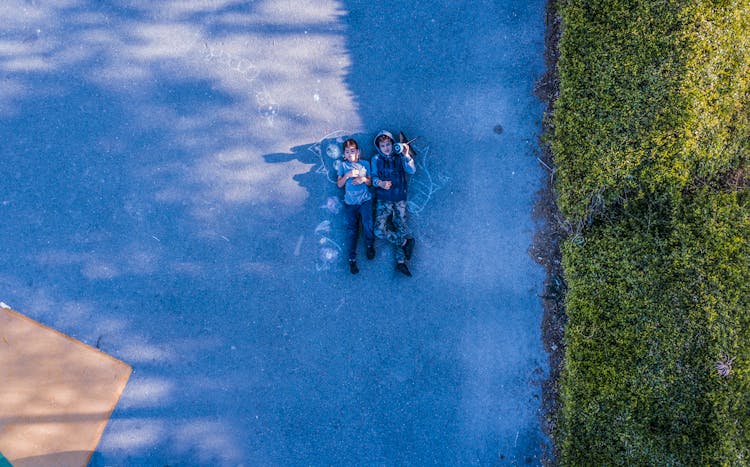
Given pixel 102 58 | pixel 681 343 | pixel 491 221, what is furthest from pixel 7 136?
pixel 681 343

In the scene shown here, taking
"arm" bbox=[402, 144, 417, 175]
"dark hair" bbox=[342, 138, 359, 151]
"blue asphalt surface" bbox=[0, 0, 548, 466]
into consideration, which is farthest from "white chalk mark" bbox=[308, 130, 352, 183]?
"arm" bbox=[402, 144, 417, 175]

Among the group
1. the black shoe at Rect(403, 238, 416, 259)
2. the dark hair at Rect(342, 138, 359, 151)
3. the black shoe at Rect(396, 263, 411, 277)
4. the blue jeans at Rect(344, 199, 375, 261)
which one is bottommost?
the black shoe at Rect(396, 263, 411, 277)

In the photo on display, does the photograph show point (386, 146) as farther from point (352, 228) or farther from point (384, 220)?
point (352, 228)

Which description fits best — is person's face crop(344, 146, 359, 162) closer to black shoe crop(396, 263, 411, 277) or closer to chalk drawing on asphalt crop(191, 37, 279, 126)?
chalk drawing on asphalt crop(191, 37, 279, 126)

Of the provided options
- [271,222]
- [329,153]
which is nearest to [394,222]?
[329,153]

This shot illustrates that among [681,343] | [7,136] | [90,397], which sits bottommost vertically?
[90,397]

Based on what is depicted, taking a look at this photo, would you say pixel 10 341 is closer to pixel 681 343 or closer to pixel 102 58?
pixel 102 58
